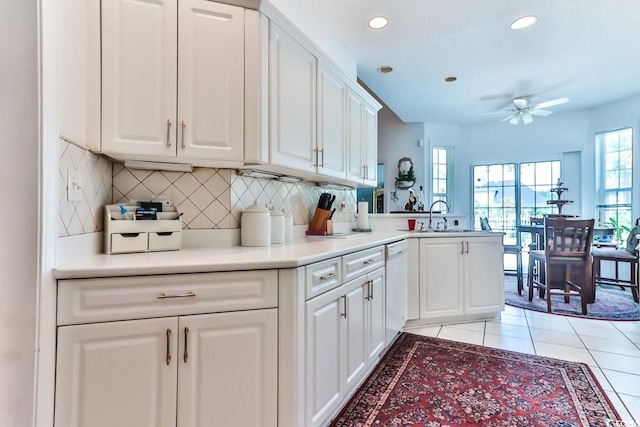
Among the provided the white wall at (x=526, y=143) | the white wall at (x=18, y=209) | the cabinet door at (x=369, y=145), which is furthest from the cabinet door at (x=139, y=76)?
the white wall at (x=526, y=143)

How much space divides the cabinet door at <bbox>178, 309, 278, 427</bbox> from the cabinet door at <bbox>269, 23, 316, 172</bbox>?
3.10 feet

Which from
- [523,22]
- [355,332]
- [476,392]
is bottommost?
[476,392]

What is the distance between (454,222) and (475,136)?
318cm

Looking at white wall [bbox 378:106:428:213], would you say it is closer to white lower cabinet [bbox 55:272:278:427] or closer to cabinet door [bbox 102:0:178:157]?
cabinet door [bbox 102:0:178:157]

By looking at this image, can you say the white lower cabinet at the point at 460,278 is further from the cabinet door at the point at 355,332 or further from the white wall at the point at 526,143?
the white wall at the point at 526,143

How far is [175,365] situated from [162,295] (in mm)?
263

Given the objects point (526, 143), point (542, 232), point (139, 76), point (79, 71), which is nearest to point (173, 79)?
point (139, 76)

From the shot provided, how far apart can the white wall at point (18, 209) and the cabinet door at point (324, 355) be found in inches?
37.6

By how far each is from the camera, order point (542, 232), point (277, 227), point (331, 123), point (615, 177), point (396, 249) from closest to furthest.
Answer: point (277, 227)
point (331, 123)
point (396, 249)
point (542, 232)
point (615, 177)

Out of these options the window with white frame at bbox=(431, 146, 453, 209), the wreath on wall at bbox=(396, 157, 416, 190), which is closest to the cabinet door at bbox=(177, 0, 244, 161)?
the wreath on wall at bbox=(396, 157, 416, 190)

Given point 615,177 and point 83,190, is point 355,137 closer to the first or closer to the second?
point 83,190

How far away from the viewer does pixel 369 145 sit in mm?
3186

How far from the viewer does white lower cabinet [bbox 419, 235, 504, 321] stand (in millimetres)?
3070

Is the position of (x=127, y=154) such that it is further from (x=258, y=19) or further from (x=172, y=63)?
(x=258, y=19)
